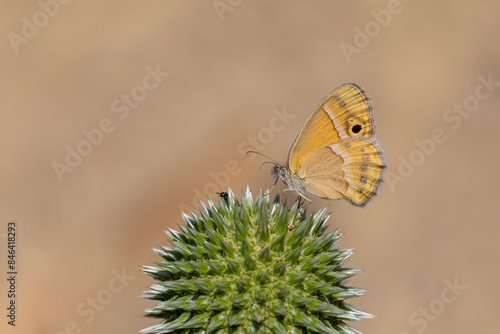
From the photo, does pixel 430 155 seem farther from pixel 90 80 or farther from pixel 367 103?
pixel 90 80

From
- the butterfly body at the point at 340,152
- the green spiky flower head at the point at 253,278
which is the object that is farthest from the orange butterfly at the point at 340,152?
the green spiky flower head at the point at 253,278

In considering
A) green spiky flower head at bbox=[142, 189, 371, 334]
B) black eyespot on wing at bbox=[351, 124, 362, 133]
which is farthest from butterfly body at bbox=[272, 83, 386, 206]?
green spiky flower head at bbox=[142, 189, 371, 334]

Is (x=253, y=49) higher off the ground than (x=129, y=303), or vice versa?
(x=253, y=49)

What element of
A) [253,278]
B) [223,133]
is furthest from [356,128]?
[223,133]

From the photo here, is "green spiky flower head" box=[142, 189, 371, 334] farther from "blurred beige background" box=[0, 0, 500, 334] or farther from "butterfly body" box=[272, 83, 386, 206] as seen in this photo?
"blurred beige background" box=[0, 0, 500, 334]

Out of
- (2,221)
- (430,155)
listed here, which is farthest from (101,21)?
(430,155)

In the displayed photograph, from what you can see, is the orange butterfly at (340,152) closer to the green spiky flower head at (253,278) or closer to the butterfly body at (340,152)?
the butterfly body at (340,152)

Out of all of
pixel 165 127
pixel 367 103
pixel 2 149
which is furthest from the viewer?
pixel 165 127
